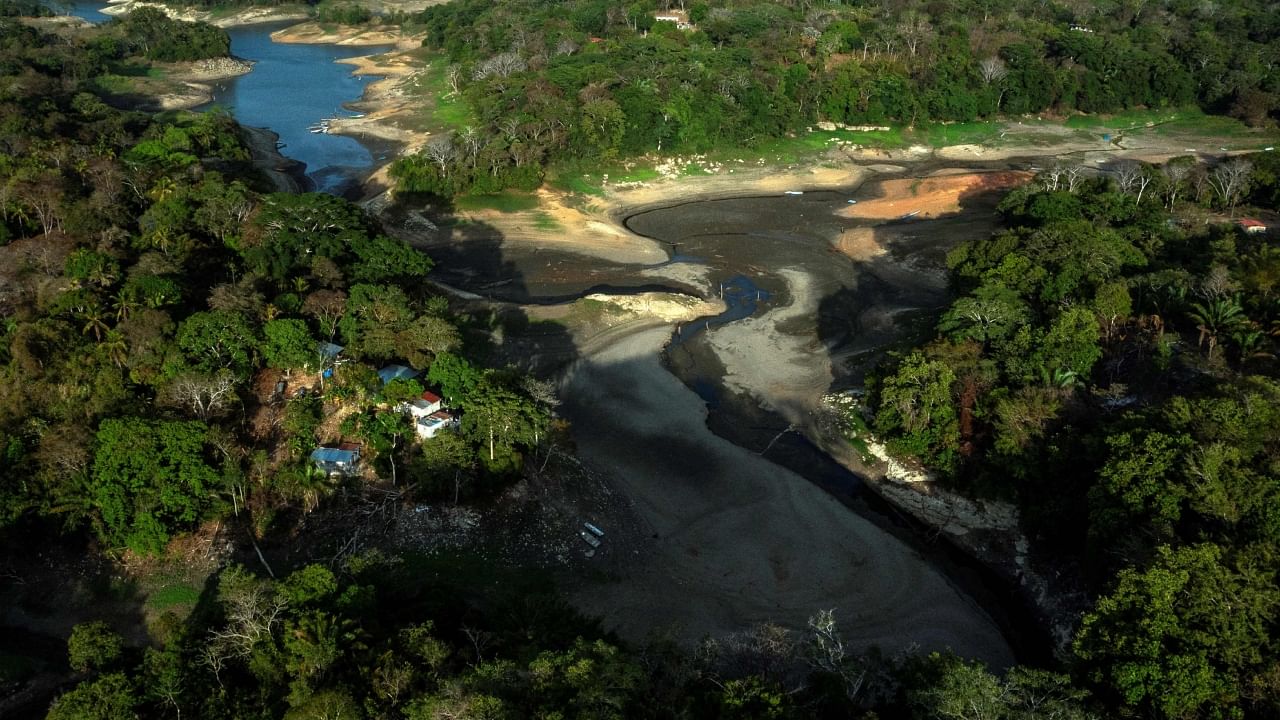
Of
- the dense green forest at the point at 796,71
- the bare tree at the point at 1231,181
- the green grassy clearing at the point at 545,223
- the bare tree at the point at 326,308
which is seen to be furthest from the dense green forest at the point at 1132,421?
the dense green forest at the point at 796,71

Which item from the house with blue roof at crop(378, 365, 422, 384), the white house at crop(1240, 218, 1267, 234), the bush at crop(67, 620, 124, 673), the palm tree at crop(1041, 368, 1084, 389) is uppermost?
the white house at crop(1240, 218, 1267, 234)

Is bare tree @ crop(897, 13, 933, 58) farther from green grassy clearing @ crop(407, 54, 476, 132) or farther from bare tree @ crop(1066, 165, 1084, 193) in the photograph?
green grassy clearing @ crop(407, 54, 476, 132)

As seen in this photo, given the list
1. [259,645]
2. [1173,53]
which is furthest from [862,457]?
[1173,53]

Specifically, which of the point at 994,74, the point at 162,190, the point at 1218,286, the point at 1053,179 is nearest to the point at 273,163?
the point at 162,190

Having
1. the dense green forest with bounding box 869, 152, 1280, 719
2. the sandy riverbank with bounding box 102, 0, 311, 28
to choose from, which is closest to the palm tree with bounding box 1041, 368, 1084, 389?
the dense green forest with bounding box 869, 152, 1280, 719

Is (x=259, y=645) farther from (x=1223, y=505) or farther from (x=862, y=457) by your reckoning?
(x=1223, y=505)

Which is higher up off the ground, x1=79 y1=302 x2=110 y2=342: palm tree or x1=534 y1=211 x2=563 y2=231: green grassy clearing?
x1=79 y1=302 x2=110 y2=342: palm tree
